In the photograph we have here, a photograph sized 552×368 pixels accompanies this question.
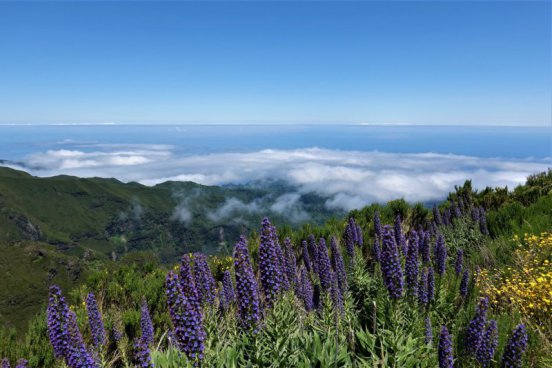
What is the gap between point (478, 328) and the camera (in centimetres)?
430

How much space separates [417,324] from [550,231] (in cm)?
877

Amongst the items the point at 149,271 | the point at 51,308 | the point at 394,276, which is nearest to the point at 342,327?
the point at 394,276

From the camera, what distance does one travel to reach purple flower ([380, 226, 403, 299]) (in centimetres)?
450

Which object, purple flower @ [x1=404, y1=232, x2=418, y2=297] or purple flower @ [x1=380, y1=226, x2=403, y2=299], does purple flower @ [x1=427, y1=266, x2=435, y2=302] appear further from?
purple flower @ [x1=380, y1=226, x2=403, y2=299]

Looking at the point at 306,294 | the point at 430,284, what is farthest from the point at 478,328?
the point at 306,294

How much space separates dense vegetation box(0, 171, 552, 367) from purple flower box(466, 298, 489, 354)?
0.02m

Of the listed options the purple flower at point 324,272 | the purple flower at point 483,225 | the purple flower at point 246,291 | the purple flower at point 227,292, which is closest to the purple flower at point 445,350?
the purple flower at point 246,291

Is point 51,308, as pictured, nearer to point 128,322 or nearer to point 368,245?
point 128,322

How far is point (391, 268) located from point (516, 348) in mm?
1604

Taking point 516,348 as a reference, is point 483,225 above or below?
below

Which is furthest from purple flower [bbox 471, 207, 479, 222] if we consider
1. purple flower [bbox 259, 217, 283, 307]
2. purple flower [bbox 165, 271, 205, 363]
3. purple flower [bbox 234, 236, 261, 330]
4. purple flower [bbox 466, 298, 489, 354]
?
purple flower [bbox 165, 271, 205, 363]

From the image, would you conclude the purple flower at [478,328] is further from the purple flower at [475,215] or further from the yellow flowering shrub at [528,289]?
the purple flower at [475,215]

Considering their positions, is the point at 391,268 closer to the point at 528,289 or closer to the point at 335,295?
the point at 335,295

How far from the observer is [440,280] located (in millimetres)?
6801
